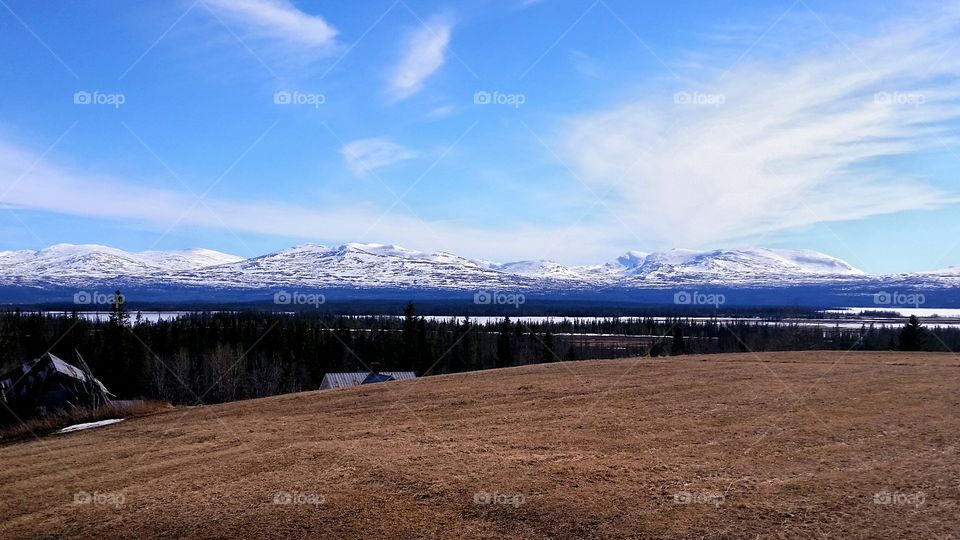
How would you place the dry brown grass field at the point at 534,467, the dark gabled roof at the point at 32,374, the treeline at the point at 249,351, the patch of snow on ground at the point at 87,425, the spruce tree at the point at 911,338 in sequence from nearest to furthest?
1. the dry brown grass field at the point at 534,467
2. the patch of snow on ground at the point at 87,425
3. the dark gabled roof at the point at 32,374
4. the spruce tree at the point at 911,338
5. the treeline at the point at 249,351

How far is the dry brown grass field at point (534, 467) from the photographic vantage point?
A: 10.1m

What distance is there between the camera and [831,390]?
776 inches

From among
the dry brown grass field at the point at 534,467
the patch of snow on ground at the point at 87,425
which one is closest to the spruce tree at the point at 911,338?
the dry brown grass field at the point at 534,467

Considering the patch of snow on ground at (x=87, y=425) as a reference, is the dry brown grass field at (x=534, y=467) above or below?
above

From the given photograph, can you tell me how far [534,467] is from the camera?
1284 centimetres

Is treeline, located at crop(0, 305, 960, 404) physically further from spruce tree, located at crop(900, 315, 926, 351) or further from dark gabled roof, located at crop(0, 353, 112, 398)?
dark gabled roof, located at crop(0, 353, 112, 398)

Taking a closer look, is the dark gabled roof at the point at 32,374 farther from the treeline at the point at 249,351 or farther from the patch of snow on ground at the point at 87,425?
the treeline at the point at 249,351

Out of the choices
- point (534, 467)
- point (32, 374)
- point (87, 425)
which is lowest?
point (32, 374)

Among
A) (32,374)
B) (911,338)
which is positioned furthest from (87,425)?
(911,338)

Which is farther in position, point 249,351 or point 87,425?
point 249,351

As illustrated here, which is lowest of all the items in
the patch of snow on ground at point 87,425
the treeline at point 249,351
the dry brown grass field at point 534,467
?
the treeline at point 249,351

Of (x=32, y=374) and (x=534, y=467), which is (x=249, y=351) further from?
(x=534, y=467)

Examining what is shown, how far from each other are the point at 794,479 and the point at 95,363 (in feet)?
246

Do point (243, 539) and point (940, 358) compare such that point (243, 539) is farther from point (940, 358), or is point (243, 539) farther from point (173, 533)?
point (940, 358)
